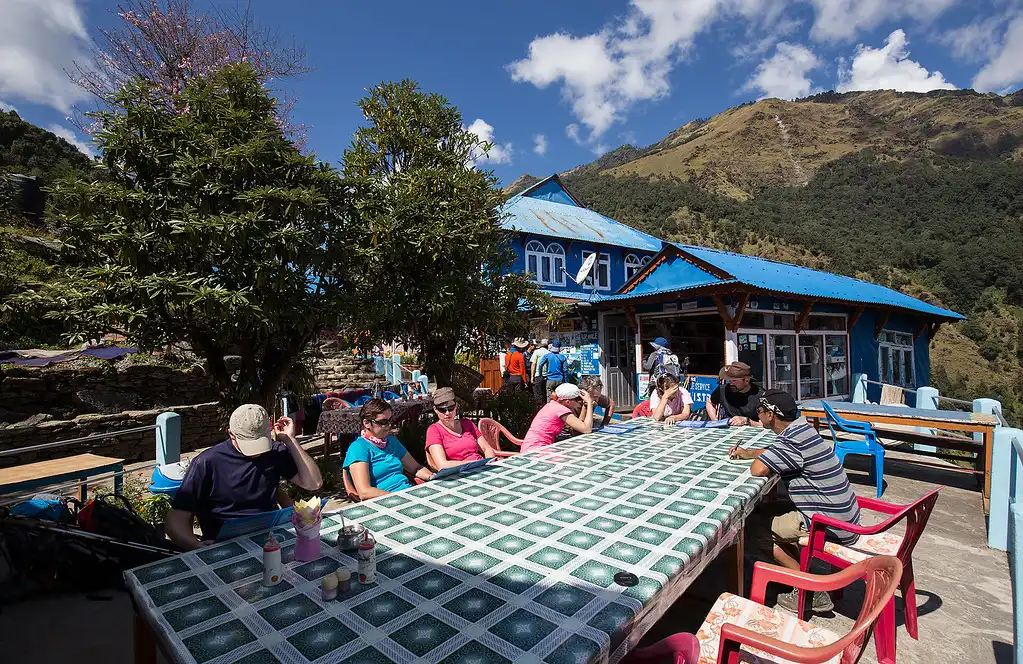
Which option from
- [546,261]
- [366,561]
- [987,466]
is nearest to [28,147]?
[546,261]

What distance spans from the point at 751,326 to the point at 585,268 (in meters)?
9.71

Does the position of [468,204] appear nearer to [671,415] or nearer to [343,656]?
[671,415]

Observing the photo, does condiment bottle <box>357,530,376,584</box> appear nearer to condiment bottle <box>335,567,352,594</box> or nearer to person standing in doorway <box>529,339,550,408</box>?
condiment bottle <box>335,567,352,594</box>

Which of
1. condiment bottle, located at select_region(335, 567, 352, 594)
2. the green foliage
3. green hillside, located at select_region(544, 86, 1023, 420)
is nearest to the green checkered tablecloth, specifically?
condiment bottle, located at select_region(335, 567, 352, 594)

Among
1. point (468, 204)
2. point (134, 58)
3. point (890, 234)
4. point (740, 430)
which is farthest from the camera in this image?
point (890, 234)

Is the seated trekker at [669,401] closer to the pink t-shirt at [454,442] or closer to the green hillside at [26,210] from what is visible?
the pink t-shirt at [454,442]

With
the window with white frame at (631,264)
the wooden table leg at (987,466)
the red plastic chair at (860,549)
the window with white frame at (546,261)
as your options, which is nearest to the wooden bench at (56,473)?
the red plastic chair at (860,549)

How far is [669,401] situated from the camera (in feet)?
20.6

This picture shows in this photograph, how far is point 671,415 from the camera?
6133 mm

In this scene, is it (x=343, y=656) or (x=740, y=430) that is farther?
(x=740, y=430)

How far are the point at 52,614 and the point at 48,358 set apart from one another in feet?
31.9

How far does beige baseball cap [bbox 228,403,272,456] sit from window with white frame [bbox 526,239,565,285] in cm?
1597

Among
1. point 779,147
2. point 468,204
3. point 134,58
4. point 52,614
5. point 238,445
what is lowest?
point 52,614

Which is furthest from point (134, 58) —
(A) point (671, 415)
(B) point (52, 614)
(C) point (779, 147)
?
(C) point (779, 147)
